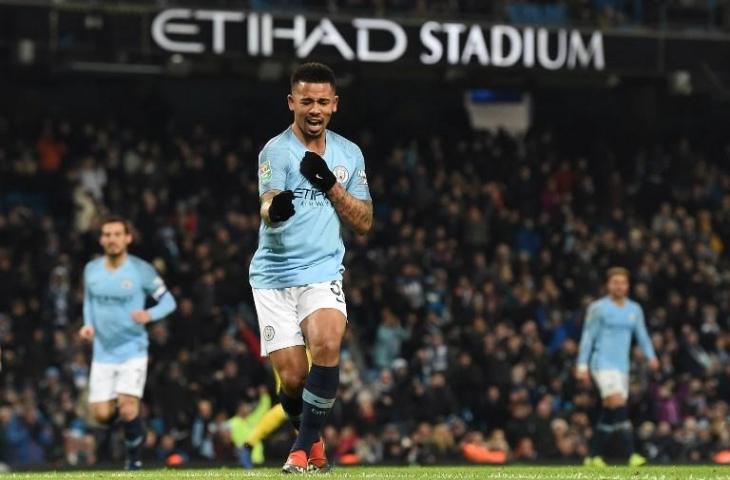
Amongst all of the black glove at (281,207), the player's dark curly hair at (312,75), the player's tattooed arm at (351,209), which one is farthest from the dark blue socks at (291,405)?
the player's dark curly hair at (312,75)

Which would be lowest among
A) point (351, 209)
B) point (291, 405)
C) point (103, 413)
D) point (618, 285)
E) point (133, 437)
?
point (133, 437)

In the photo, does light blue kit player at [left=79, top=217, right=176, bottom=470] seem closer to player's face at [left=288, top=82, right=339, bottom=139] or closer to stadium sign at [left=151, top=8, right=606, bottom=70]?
player's face at [left=288, top=82, right=339, bottom=139]

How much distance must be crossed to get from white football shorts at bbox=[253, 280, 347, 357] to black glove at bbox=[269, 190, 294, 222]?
584 millimetres

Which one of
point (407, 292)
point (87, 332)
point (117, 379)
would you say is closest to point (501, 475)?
point (87, 332)

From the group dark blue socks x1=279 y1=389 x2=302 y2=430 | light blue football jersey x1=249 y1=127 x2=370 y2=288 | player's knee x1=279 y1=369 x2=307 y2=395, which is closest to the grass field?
dark blue socks x1=279 y1=389 x2=302 y2=430

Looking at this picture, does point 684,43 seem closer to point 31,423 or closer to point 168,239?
point 168,239

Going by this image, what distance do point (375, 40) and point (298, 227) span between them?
582 inches

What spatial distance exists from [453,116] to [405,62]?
4.97 m

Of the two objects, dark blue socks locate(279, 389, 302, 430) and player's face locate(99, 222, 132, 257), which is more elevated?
player's face locate(99, 222, 132, 257)

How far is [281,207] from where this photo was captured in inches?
364

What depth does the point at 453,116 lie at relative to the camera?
29.3m

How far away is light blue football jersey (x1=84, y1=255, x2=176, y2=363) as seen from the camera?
14.5 meters

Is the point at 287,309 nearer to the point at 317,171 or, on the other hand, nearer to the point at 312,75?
the point at 317,171

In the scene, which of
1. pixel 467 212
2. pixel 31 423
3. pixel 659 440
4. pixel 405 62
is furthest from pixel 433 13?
Answer: pixel 31 423
